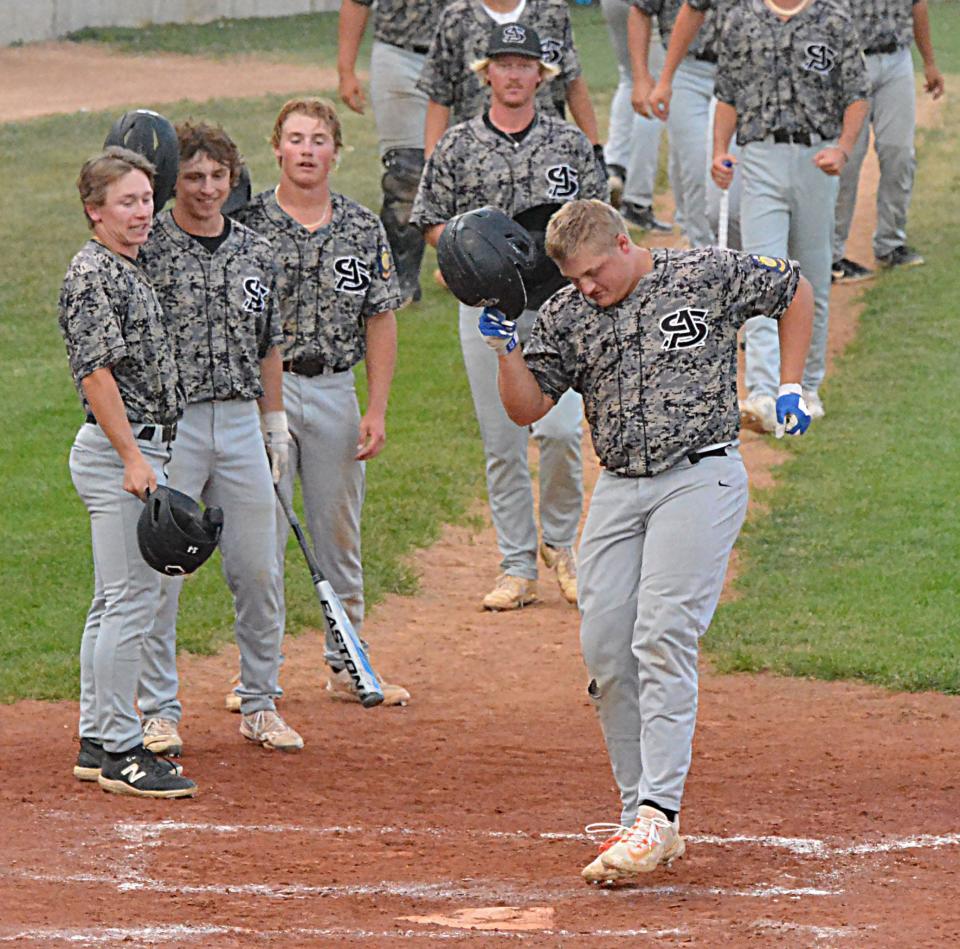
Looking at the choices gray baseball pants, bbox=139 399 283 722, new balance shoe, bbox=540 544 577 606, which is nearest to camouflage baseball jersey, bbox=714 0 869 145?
new balance shoe, bbox=540 544 577 606

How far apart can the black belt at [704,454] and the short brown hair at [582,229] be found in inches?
26.8

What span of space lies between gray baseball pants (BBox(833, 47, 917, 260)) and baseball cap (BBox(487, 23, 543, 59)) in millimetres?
4567

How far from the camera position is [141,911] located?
5.11m

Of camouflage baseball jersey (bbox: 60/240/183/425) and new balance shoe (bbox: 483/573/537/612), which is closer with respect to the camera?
camouflage baseball jersey (bbox: 60/240/183/425)

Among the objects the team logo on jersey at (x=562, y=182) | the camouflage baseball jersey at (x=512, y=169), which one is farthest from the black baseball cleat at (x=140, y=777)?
the team logo on jersey at (x=562, y=182)

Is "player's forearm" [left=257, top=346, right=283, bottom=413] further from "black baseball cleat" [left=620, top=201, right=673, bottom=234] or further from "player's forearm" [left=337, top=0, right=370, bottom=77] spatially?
"black baseball cleat" [left=620, top=201, right=673, bottom=234]

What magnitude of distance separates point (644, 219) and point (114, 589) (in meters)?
9.46

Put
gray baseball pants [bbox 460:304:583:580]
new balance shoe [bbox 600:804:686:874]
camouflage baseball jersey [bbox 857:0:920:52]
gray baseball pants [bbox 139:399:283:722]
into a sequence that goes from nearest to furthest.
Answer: new balance shoe [bbox 600:804:686:874], gray baseball pants [bbox 139:399:283:722], gray baseball pants [bbox 460:304:583:580], camouflage baseball jersey [bbox 857:0:920:52]

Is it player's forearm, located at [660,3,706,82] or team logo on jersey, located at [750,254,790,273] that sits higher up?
player's forearm, located at [660,3,706,82]

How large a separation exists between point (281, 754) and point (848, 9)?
223 inches

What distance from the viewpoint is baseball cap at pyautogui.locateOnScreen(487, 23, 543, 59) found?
26.7ft

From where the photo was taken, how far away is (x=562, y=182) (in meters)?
8.20

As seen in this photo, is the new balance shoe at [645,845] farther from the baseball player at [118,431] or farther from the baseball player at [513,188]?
the baseball player at [513,188]

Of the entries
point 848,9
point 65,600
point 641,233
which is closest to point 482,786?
point 65,600
